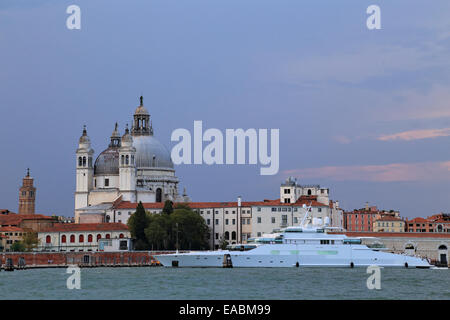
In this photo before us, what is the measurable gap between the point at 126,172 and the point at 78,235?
10.3 meters

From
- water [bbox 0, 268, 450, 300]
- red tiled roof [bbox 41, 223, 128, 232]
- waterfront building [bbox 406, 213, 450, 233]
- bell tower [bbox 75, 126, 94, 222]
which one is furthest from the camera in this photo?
waterfront building [bbox 406, 213, 450, 233]

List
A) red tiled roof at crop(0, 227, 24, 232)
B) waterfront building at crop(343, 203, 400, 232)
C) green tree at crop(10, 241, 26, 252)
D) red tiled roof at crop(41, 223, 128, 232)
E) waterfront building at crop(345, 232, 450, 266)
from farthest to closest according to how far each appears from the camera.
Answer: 1. waterfront building at crop(343, 203, 400, 232)
2. red tiled roof at crop(0, 227, 24, 232)
3. red tiled roof at crop(41, 223, 128, 232)
4. green tree at crop(10, 241, 26, 252)
5. waterfront building at crop(345, 232, 450, 266)

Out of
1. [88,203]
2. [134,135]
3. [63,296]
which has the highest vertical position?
[134,135]

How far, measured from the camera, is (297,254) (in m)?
66.0

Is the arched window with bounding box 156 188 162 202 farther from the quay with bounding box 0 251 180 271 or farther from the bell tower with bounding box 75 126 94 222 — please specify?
the quay with bounding box 0 251 180 271

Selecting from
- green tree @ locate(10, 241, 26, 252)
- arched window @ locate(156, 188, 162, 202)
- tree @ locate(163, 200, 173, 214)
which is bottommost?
green tree @ locate(10, 241, 26, 252)

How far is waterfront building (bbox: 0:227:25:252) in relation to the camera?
95.6 meters

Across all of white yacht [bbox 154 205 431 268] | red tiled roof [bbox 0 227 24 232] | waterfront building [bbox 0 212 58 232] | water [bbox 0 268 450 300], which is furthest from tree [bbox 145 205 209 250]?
water [bbox 0 268 450 300]

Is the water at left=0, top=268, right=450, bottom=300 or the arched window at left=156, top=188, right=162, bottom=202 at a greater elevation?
the arched window at left=156, top=188, right=162, bottom=202
